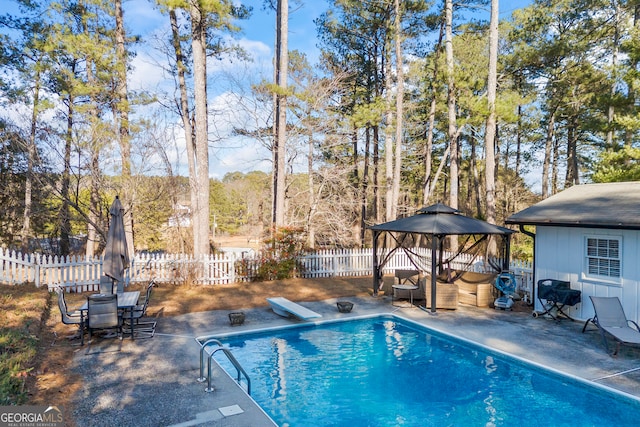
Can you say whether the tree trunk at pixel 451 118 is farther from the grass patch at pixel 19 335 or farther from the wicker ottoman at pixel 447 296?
the grass patch at pixel 19 335

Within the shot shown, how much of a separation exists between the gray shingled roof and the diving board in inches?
219

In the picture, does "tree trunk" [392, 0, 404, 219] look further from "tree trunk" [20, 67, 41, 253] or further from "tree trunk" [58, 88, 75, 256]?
"tree trunk" [20, 67, 41, 253]

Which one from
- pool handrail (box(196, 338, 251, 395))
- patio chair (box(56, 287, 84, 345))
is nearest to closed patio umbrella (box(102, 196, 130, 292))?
patio chair (box(56, 287, 84, 345))

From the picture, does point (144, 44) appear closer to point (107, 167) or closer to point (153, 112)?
point (153, 112)

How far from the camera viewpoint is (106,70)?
15492 mm

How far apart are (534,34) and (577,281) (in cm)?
1458

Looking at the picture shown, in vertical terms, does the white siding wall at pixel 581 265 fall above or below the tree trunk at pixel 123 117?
below

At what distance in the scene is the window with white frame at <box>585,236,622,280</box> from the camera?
783 cm

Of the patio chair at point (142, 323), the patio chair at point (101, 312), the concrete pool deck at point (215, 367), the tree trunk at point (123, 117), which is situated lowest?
the concrete pool deck at point (215, 367)

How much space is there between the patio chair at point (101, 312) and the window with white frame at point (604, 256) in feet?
31.6

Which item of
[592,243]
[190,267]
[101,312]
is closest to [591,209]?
[592,243]

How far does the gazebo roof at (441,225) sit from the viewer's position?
9.22 m

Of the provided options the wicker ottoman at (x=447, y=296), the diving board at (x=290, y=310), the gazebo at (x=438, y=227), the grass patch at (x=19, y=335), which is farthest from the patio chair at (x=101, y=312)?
the wicker ottoman at (x=447, y=296)

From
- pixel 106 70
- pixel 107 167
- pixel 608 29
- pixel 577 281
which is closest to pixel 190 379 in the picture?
pixel 577 281
